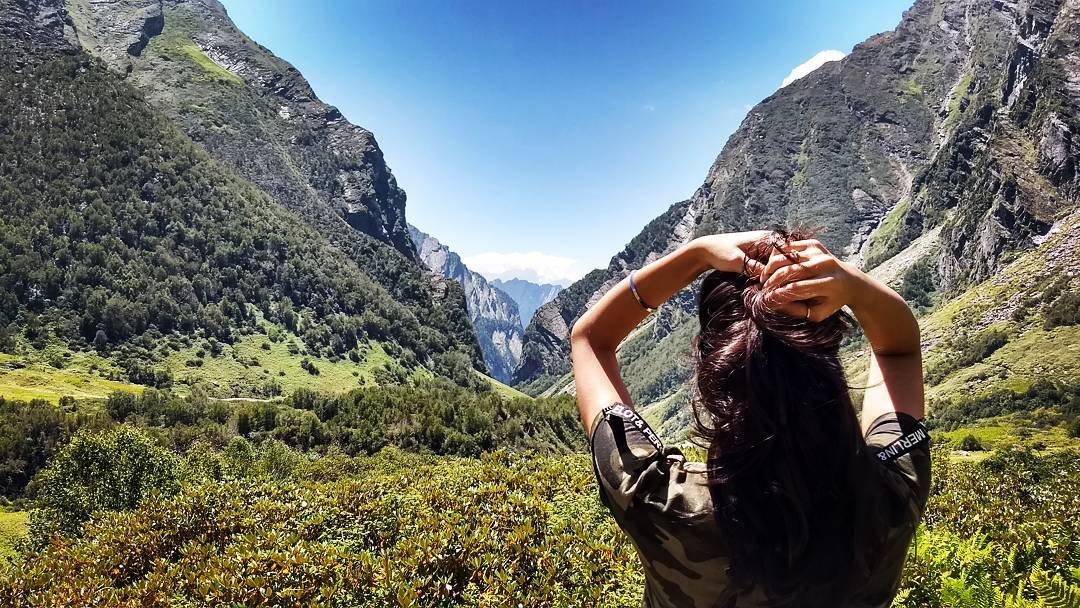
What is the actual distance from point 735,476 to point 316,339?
16943 centimetres

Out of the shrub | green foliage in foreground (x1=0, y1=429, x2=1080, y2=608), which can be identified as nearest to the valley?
green foliage in foreground (x1=0, y1=429, x2=1080, y2=608)

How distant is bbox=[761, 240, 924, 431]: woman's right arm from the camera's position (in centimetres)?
178

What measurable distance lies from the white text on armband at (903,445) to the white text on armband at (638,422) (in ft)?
2.61

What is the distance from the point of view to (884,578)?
6.26 ft

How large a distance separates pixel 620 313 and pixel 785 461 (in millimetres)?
811

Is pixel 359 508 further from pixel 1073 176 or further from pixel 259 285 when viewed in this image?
pixel 1073 176

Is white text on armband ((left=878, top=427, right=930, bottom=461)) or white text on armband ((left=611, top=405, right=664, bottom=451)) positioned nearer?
white text on armband ((left=611, top=405, right=664, bottom=451))

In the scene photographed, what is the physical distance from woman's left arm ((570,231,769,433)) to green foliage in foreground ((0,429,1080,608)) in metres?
2.53

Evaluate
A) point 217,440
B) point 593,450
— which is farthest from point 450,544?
point 217,440

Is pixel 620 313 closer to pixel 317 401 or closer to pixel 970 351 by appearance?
pixel 317 401

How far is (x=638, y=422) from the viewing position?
199 centimetres

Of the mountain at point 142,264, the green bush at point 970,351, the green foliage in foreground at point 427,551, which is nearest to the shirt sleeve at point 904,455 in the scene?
the green foliage in foreground at point 427,551

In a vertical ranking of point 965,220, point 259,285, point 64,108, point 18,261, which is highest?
point 64,108

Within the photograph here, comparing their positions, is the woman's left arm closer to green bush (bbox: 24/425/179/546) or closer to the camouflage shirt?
the camouflage shirt
